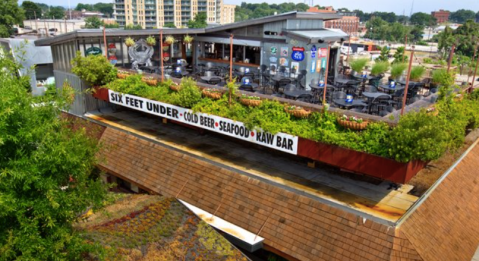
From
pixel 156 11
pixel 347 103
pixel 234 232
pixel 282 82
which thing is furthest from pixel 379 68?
pixel 156 11

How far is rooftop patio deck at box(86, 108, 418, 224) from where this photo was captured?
10945 mm

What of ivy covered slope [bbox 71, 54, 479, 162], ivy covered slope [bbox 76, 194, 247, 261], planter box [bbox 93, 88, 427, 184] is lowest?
ivy covered slope [bbox 76, 194, 247, 261]

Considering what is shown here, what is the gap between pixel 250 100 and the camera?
13039 mm

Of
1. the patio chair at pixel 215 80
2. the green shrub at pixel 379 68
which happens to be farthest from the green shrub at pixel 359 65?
the patio chair at pixel 215 80

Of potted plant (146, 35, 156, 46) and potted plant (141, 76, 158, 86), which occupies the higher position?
potted plant (146, 35, 156, 46)

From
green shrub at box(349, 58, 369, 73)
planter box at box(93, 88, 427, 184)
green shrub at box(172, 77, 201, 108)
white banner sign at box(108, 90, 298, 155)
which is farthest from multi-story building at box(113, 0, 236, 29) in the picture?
planter box at box(93, 88, 427, 184)

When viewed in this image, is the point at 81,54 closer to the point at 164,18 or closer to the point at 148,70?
the point at 148,70

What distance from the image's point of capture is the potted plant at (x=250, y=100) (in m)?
12.9

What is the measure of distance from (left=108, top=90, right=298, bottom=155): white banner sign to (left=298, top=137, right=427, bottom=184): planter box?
57 centimetres

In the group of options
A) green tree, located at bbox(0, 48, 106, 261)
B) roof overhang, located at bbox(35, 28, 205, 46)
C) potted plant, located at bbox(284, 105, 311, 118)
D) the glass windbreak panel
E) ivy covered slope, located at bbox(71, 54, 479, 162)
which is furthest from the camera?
the glass windbreak panel

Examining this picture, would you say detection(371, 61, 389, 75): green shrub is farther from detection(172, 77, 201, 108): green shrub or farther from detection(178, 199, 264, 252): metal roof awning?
detection(178, 199, 264, 252): metal roof awning

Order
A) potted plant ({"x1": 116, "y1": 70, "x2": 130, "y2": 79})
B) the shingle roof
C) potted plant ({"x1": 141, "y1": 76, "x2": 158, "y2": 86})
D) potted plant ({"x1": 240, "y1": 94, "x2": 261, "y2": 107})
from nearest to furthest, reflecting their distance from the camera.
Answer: the shingle roof, potted plant ({"x1": 240, "y1": 94, "x2": 261, "y2": 107}), potted plant ({"x1": 141, "y1": 76, "x2": 158, "y2": 86}), potted plant ({"x1": 116, "y1": 70, "x2": 130, "y2": 79})

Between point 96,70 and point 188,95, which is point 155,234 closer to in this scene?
point 188,95

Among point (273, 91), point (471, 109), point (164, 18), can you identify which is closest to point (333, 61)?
point (273, 91)
